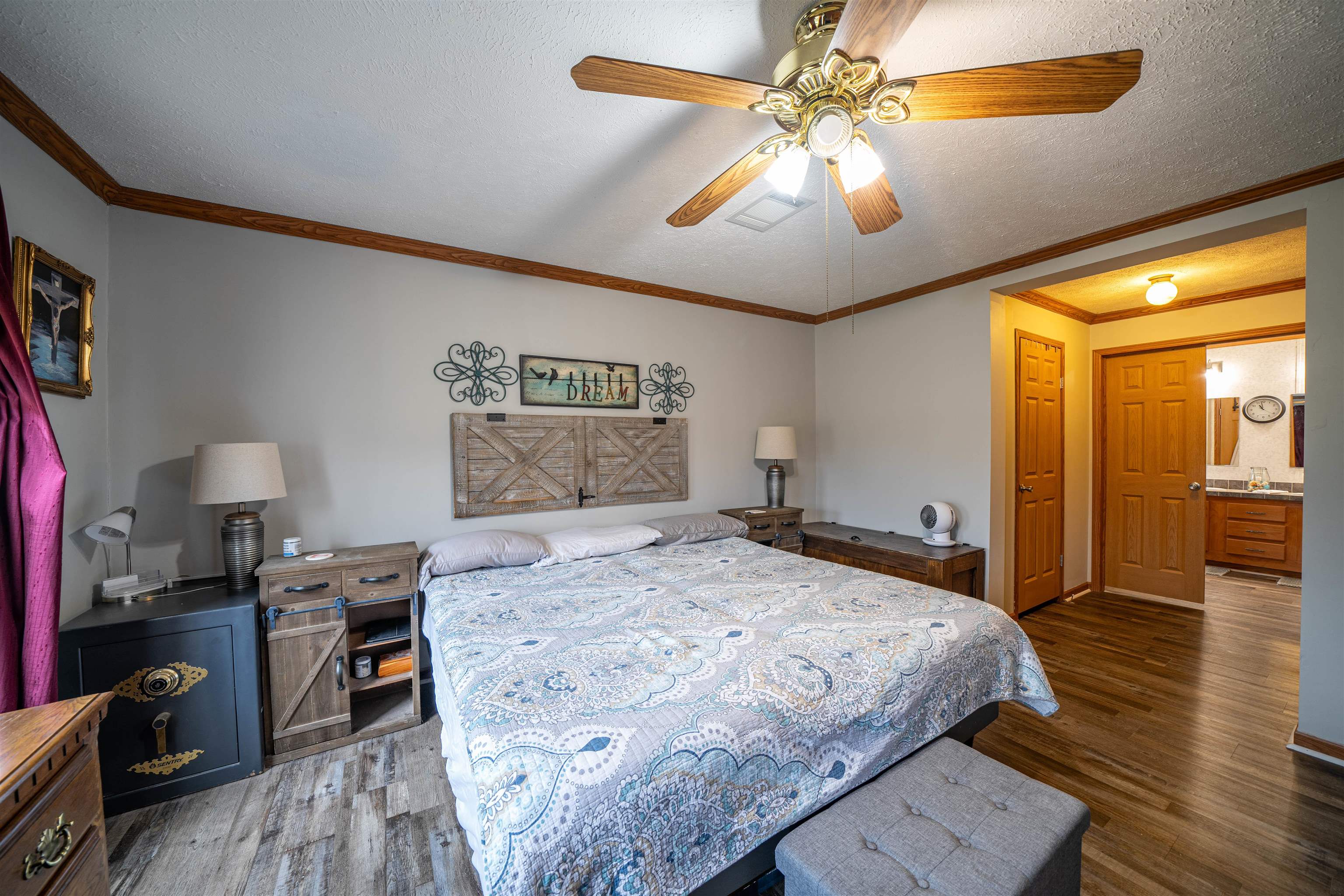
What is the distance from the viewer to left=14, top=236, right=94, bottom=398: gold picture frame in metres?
1.72

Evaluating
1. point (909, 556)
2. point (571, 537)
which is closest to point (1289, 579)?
point (909, 556)

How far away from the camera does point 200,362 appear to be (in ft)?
7.97

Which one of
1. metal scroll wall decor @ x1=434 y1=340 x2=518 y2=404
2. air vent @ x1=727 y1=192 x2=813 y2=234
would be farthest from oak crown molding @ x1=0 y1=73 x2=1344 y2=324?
air vent @ x1=727 y1=192 x2=813 y2=234

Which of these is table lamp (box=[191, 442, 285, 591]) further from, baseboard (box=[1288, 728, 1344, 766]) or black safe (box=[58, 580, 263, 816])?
baseboard (box=[1288, 728, 1344, 766])

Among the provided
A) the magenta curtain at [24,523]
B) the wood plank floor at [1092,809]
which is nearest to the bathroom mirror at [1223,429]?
the wood plank floor at [1092,809]

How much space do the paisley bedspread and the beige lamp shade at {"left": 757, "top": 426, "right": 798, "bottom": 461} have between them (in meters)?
1.75

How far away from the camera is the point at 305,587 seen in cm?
221

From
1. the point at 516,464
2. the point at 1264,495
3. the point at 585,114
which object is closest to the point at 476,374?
the point at 516,464

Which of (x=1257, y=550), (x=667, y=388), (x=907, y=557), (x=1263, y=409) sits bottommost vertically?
(x=1257, y=550)

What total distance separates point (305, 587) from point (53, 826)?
4.39 ft

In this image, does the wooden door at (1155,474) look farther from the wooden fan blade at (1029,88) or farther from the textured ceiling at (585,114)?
the wooden fan blade at (1029,88)

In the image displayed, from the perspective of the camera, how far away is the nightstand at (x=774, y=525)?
150 inches

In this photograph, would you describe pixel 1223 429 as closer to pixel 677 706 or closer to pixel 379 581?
pixel 677 706

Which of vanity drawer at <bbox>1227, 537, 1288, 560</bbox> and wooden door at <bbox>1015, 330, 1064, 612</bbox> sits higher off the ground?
wooden door at <bbox>1015, 330, 1064, 612</bbox>
